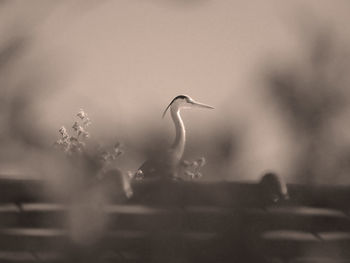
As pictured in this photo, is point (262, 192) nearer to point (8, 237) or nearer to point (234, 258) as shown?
point (234, 258)

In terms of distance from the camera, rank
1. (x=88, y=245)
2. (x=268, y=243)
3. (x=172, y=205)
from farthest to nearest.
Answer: (x=268, y=243) → (x=172, y=205) → (x=88, y=245)

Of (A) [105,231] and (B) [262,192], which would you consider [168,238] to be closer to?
(A) [105,231]

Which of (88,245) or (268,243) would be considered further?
(268,243)

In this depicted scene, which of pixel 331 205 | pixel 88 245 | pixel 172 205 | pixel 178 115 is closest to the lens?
pixel 88 245

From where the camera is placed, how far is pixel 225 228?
34.3 inches

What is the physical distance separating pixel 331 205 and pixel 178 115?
4730mm

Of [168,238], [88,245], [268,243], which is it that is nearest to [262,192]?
[268,243]

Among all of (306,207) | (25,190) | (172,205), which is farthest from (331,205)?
(25,190)

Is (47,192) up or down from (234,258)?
up

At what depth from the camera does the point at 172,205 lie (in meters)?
0.82

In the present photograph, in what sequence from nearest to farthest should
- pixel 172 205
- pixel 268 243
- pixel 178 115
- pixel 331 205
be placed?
1. pixel 172 205
2. pixel 331 205
3. pixel 268 243
4. pixel 178 115

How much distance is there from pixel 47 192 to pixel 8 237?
0.48 ft

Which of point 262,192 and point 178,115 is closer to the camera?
point 262,192

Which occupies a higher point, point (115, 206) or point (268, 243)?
point (115, 206)
